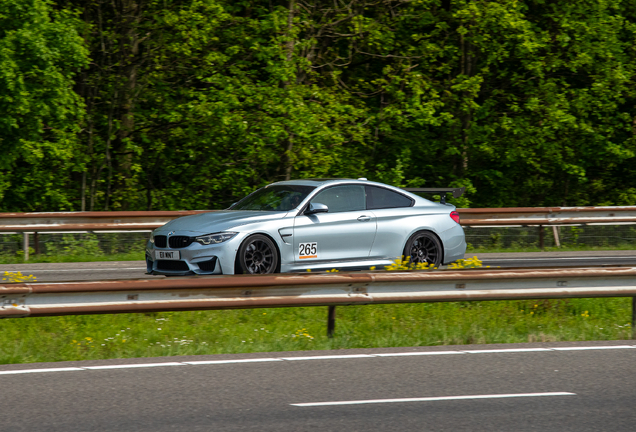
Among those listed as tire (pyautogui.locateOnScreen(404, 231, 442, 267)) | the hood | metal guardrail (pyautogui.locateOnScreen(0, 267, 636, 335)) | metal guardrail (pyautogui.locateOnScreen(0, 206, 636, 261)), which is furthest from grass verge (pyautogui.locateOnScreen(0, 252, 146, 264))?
metal guardrail (pyautogui.locateOnScreen(0, 267, 636, 335))

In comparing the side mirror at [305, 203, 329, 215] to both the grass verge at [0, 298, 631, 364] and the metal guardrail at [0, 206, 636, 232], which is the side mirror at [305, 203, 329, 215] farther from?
the metal guardrail at [0, 206, 636, 232]

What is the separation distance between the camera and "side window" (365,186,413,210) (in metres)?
11.7

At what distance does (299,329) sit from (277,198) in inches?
111

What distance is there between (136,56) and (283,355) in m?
15.4

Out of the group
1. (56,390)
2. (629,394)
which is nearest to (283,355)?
(56,390)

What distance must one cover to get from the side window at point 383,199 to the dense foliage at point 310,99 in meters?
8.43

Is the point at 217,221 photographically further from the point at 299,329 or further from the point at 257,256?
the point at 299,329

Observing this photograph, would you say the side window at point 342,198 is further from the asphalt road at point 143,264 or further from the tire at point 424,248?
the asphalt road at point 143,264

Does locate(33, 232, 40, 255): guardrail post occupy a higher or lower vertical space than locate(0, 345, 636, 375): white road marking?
higher

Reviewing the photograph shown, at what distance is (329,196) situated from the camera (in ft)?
37.4

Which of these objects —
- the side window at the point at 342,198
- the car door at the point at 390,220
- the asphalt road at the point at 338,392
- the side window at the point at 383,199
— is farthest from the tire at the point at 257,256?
the asphalt road at the point at 338,392

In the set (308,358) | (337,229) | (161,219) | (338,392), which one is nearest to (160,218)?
(161,219)

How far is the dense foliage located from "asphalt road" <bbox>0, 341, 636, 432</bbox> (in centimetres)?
1254

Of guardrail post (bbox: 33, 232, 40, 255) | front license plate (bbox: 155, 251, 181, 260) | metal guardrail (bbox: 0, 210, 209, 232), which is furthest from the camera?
guardrail post (bbox: 33, 232, 40, 255)
